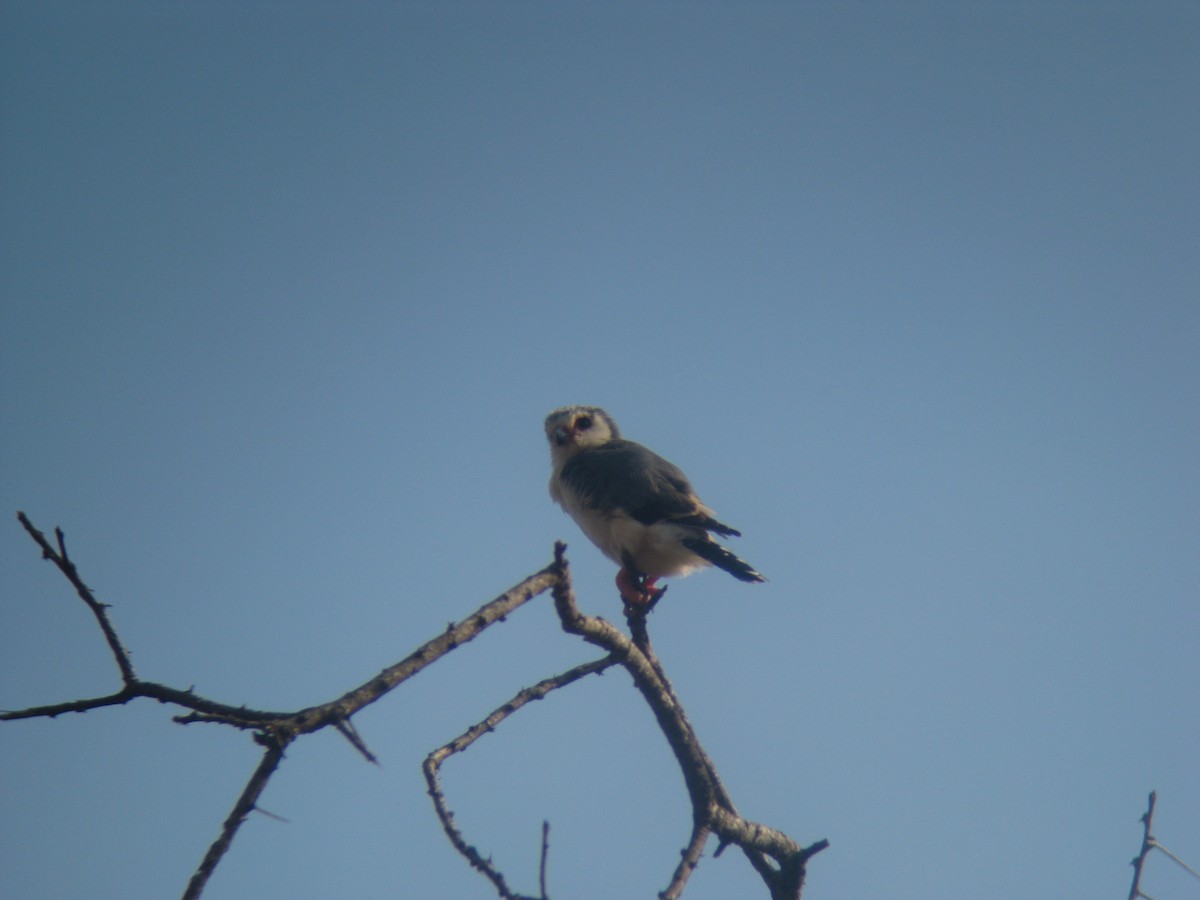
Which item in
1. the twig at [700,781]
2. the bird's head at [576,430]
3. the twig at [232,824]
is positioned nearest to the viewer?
the twig at [232,824]

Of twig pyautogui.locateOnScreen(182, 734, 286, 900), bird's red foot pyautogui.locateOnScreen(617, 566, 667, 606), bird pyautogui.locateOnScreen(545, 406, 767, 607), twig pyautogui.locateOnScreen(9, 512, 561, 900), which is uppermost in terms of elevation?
bird pyautogui.locateOnScreen(545, 406, 767, 607)

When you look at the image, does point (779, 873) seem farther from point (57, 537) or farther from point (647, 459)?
point (647, 459)

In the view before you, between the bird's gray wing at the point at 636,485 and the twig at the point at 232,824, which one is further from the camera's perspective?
the bird's gray wing at the point at 636,485

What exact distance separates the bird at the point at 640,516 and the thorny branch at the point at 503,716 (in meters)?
1.11

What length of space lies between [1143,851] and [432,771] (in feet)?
6.36

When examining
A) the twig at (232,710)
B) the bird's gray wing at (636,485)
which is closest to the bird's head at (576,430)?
the bird's gray wing at (636,485)

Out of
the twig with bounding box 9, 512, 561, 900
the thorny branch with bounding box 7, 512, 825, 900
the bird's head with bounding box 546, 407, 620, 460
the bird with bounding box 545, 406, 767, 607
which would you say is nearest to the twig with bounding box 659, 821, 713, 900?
the thorny branch with bounding box 7, 512, 825, 900

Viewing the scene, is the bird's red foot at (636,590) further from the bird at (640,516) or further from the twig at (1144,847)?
the twig at (1144,847)

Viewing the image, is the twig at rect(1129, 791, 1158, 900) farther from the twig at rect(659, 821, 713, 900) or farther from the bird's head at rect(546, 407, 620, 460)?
the bird's head at rect(546, 407, 620, 460)

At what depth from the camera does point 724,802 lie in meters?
3.52

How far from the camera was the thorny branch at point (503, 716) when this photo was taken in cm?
182

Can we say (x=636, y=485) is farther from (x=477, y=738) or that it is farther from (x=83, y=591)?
(x=83, y=591)

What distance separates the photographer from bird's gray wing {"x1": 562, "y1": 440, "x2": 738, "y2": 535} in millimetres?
5781

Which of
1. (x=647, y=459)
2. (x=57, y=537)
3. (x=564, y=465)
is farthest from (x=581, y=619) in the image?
(x=564, y=465)
